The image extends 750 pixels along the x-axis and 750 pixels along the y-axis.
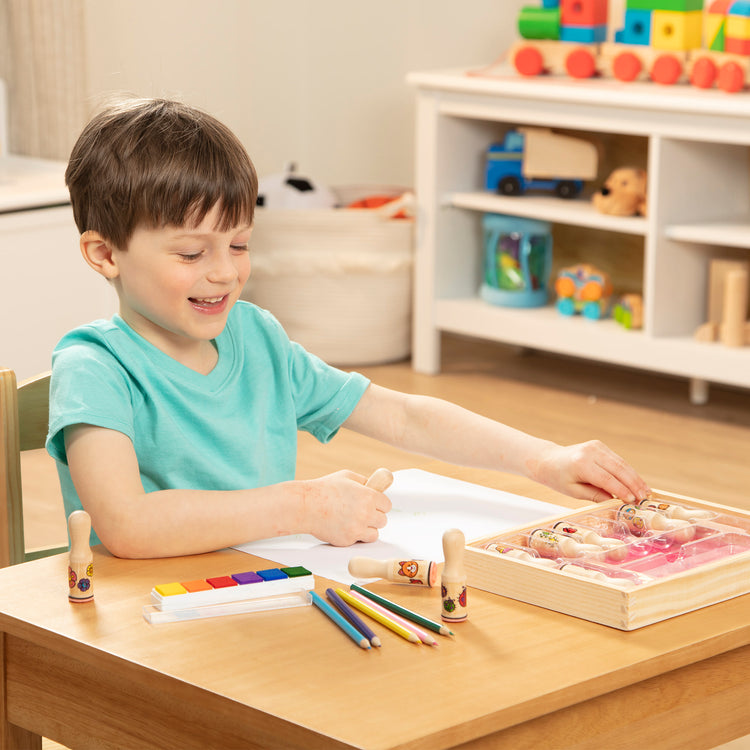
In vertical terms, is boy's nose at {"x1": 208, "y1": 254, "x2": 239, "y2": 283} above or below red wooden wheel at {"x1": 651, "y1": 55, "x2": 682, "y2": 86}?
below

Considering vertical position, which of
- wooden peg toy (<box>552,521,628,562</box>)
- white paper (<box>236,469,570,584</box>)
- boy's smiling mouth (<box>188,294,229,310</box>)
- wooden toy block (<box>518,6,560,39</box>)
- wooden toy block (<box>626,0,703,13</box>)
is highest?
wooden toy block (<box>626,0,703,13</box>)

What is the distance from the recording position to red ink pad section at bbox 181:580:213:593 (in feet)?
2.86

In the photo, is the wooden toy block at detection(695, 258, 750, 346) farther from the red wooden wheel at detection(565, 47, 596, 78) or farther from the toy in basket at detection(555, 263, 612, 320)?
the red wooden wheel at detection(565, 47, 596, 78)

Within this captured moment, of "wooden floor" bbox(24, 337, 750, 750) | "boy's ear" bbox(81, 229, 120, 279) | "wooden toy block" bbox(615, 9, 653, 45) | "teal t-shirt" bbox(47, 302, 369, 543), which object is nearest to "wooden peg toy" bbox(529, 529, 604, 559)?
"teal t-shirt" bbox(47, 302, 369, 543)

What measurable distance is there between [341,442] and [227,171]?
5.74 ft

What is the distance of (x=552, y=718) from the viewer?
75 centimetres

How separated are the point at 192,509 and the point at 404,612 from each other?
223 mm

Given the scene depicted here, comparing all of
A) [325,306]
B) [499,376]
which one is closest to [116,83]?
[325,306]

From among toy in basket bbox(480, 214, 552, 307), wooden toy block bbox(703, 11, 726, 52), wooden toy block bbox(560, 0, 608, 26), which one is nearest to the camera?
wooden toy block bbox(703, 11, 726, 52)

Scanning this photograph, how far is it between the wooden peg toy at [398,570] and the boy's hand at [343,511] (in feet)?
0.28

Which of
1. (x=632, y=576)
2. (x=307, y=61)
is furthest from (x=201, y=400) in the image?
(x=307, y=61)

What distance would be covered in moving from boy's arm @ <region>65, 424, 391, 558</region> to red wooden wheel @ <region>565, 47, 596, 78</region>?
7.65 feet

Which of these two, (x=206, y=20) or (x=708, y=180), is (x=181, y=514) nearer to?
(x=708, y=180)

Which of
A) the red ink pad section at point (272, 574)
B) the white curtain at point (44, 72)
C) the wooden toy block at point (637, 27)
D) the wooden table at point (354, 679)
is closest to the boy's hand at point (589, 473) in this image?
the wooden table at point (354, 679)
